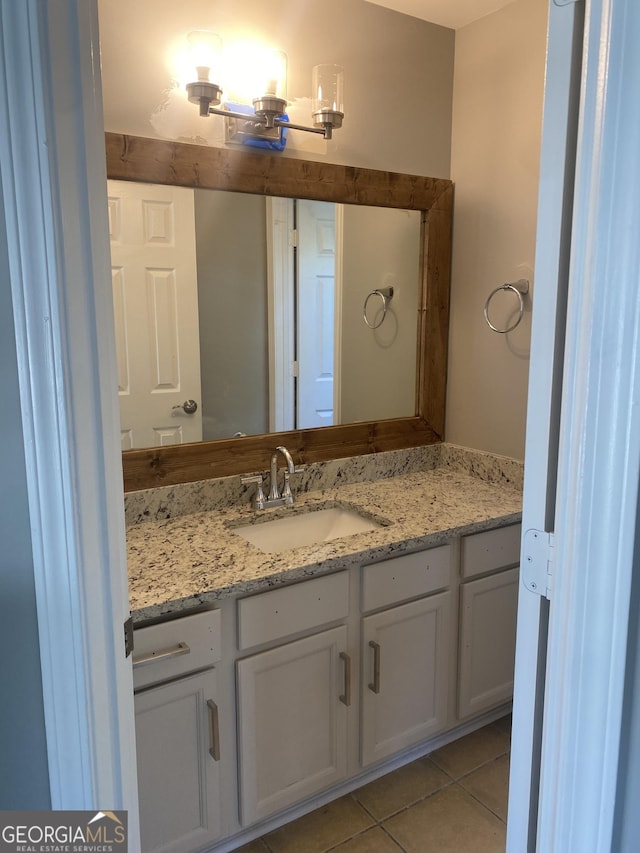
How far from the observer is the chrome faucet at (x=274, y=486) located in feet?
6.92

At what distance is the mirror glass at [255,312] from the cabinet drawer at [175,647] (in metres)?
0.64

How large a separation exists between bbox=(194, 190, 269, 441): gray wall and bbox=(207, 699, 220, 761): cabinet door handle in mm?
838

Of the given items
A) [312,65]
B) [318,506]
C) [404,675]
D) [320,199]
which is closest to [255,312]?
[320,199]

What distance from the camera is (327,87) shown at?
2.07 m

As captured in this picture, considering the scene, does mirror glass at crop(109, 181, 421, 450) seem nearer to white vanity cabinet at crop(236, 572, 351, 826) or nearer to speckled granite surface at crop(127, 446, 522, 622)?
speckled granite surface at crop(127, 446, 522, 622)

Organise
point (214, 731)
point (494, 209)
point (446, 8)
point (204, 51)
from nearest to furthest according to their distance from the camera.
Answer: point (214, 731), point (204, 51), point (446, 8), point (494, 209)

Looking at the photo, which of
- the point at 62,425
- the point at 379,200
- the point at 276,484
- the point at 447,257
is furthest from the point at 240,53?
the point at 62,425

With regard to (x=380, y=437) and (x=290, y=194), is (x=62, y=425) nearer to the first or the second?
(x=290, y=194)

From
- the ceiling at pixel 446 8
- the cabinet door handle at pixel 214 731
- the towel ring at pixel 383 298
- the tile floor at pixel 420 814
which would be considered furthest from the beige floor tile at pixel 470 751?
the ceiling at pixel 446 8

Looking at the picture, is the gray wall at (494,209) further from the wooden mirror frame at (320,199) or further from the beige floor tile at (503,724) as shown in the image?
the beige floor tile at (503,724)

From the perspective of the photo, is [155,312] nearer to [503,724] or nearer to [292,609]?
[292,609]

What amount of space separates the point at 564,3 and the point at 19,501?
0.95 m

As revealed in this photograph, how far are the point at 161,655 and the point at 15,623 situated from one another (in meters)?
0.67

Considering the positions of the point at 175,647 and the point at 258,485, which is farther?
the point at 258,485
